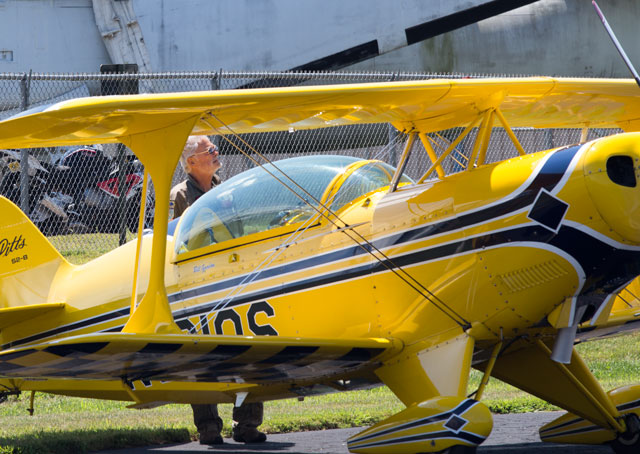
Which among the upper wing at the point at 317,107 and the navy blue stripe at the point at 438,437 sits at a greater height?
the upper wing at the point at 317,107

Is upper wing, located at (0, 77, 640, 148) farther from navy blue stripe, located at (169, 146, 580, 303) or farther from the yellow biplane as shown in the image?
navy blue stripe, located at (169, 146, 580, 303)

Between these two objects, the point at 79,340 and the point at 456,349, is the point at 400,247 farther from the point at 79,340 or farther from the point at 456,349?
the point at 79,340

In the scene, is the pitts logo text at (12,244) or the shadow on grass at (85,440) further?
the pitts logo text at (12,244)

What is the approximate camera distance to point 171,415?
8148 mm

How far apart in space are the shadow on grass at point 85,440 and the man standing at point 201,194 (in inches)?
10.5

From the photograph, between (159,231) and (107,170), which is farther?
(107,170)

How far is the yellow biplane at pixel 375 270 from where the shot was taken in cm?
474

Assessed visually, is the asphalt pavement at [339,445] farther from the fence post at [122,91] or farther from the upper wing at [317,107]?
the fence post at [122,91]

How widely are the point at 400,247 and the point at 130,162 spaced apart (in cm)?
654

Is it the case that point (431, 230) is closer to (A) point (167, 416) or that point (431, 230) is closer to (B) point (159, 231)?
(B) point (159, 231)

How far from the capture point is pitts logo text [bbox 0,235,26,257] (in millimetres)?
7168

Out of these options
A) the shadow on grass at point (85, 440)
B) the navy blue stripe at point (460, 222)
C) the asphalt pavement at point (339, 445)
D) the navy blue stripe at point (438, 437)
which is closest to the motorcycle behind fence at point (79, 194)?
the shadow on grass at point (85, 440)

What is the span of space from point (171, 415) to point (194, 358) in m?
3.51

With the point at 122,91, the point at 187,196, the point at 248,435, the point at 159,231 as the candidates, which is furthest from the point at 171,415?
the point at 159,231
